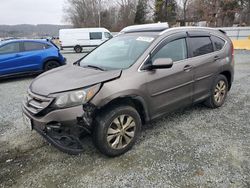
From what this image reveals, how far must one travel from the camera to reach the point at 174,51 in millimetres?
3590

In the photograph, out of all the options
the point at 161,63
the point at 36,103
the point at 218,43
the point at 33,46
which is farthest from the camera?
the point at 33,46

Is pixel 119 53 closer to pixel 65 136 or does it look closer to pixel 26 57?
pixel 65 136

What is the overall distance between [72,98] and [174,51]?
189 cm

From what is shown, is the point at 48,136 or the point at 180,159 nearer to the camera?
the point at 48,136

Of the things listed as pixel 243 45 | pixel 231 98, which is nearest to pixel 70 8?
pixel 243 45

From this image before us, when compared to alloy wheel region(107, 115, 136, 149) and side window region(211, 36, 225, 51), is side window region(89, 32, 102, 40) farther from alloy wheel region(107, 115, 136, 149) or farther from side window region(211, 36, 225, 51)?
alloy wheel region(107, 115, 136, 149)

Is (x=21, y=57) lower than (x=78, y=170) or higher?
higher

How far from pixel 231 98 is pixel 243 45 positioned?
11.9 m

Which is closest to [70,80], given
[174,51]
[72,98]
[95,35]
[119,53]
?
[72,98]

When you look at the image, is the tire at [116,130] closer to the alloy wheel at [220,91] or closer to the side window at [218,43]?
the alloy wheel at [220,91]

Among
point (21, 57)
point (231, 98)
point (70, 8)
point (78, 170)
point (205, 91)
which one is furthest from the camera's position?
point (70, 8)

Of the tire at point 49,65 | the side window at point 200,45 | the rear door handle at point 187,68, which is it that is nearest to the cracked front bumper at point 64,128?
the rear door handle at point 187,68

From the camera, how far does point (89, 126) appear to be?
2.72 meters

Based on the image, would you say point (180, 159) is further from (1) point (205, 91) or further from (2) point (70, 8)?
(2) point (70, 8)
